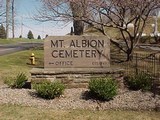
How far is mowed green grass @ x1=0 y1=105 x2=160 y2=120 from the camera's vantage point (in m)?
7.76

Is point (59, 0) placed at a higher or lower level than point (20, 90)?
higher

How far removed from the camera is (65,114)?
26.4 feet

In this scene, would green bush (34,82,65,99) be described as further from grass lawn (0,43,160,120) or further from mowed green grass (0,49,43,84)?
mowed green grass (0,49,43,84)

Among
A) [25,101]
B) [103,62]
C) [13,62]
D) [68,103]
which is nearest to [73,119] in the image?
[68,103]

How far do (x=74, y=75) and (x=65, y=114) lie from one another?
2591 mm

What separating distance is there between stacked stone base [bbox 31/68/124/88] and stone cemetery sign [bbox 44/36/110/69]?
0.53 metres

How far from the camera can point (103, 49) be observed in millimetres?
11172

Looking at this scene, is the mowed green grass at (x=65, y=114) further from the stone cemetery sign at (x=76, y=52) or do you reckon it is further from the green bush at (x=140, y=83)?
the stone cemetery sign at (x=76, y=52)

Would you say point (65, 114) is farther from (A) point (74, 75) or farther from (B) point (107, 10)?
(B) point (107, 10)

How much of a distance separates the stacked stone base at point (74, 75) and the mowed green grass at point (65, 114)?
1.94 metres

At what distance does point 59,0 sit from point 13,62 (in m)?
5.15

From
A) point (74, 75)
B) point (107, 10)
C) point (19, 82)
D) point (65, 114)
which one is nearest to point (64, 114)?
point (65, 114)

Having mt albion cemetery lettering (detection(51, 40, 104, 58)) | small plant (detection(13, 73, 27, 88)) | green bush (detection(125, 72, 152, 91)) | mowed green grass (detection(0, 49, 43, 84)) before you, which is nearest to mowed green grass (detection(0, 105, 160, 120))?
green bush (detection(125, 72, 152, 91))

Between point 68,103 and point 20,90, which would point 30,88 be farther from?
point 68,103
